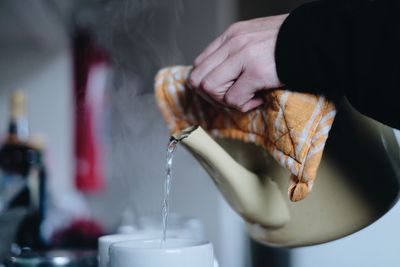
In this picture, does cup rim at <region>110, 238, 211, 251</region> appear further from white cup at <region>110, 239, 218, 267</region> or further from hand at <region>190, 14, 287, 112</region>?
hand at <region>190, 14, 287, 112</region>

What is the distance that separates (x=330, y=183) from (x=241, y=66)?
0.14 meters

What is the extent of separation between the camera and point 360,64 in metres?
0.40

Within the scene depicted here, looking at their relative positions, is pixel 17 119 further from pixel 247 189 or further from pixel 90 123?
pixel 247 189

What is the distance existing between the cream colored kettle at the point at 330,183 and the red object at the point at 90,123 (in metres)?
1.05

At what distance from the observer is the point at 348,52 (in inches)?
15.9

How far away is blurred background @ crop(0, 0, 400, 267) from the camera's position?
3.25 ft

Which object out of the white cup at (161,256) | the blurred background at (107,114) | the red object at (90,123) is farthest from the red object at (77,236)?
the red object at (90,123)

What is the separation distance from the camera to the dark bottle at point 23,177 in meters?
0.83

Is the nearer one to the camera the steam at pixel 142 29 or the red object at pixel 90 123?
the steam at pixel 142 29

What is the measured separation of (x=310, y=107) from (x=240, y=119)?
109 millimetres

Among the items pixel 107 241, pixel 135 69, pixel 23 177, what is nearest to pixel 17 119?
pixel 23 177

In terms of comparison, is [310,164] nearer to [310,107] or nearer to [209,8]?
[310,107]

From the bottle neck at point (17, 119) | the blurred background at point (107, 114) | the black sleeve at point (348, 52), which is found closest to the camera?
the black sleeve at point (348, 52)

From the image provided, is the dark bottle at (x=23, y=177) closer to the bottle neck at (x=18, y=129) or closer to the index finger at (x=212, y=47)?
the bottle neck at (x=18, y=129)
